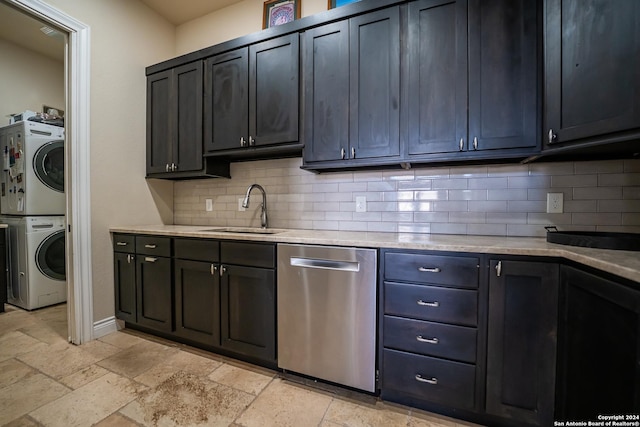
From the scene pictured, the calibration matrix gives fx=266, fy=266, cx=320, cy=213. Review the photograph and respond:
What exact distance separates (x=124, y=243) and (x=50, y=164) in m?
1.75

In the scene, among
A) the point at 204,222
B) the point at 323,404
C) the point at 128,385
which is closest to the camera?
the point at 323,404

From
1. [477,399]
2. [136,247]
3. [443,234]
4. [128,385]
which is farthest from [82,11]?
[477,399]

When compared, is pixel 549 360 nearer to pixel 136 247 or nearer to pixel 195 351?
pixel 195 351

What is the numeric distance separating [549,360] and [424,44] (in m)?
1.80

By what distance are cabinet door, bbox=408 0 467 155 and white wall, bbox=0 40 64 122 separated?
4627mm

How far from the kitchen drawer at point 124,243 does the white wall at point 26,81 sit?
2.58 m

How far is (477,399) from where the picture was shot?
1.31 metres

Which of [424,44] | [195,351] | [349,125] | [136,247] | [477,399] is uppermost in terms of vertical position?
[424,44]

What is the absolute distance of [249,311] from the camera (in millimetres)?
1795

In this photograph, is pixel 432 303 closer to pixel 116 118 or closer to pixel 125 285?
pixel 125 285

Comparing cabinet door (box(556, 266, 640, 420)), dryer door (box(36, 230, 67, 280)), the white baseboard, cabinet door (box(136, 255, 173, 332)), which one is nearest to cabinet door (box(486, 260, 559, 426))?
cabinet door (box(556, 266, 640, 420))

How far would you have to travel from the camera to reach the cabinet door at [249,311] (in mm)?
1733

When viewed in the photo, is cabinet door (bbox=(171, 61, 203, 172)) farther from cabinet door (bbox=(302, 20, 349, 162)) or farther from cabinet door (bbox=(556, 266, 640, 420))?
cabinet door (bbox=(556, 266, 640, 420))

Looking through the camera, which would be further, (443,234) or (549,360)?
(443,234)
